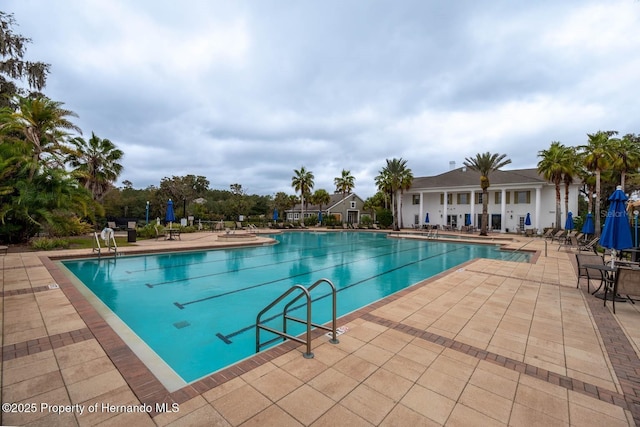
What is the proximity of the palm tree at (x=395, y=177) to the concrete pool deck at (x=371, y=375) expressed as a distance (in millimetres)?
27468

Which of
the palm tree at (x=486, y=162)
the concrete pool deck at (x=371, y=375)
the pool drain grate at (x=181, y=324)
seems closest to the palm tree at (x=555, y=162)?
the palm tree at (x=486, y=162)

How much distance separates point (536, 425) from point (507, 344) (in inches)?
71.1

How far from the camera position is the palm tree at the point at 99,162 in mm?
20266

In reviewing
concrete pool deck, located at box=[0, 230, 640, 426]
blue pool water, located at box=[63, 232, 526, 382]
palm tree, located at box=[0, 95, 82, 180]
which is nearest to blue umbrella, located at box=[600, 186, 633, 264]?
concrete pool deck, located at box=[0, 230, 640, 426]

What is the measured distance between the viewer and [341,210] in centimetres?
4172

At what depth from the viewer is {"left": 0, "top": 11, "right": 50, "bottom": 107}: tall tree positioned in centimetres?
1232

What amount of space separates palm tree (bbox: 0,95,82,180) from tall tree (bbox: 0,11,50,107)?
3.35ft

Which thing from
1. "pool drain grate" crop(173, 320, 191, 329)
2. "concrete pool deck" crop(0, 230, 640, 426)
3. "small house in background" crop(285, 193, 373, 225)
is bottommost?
"pool drain grate" crop(173, 320, 191, 329)

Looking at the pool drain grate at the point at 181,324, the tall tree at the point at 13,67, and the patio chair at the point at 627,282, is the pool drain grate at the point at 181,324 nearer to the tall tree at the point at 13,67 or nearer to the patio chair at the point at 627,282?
the patio chair at the point at 627,282

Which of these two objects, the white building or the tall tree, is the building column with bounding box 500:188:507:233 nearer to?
the white building

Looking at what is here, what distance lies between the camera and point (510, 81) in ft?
45.0

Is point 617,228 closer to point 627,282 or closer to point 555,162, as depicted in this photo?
point 627,282

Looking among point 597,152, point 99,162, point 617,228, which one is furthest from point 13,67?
point 597,152

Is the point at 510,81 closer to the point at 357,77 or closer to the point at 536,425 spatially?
the point at 357,77
